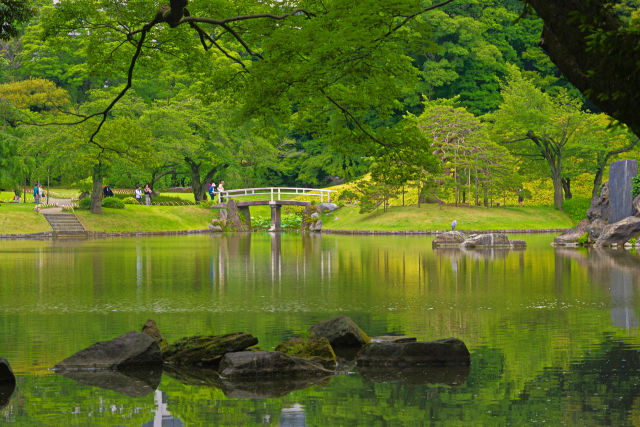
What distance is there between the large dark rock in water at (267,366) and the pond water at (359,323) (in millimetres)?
482

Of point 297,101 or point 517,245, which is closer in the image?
point 297,101

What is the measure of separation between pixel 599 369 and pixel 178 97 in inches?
2430

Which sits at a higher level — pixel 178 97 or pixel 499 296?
pixel 178 97

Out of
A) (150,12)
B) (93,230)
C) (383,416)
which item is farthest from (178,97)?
(383,416)

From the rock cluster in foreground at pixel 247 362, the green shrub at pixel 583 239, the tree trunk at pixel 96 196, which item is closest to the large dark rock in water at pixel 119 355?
the rock cluster in foreground at pixel 247 362

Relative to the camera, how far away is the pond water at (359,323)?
29.6ft

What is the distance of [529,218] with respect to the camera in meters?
59.6

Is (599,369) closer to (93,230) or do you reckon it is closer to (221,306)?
(221,306)

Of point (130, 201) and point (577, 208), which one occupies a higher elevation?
point (130, 201)

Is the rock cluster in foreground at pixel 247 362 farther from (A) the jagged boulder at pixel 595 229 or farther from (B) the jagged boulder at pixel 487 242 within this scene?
(A) the jagged boulder at pixel 595 229

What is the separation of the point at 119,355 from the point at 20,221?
4623cm

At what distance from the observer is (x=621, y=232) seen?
119 ft

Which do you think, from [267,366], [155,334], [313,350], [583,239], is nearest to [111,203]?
[583,239]

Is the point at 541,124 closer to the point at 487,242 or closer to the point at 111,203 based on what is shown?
the point at 487,242
